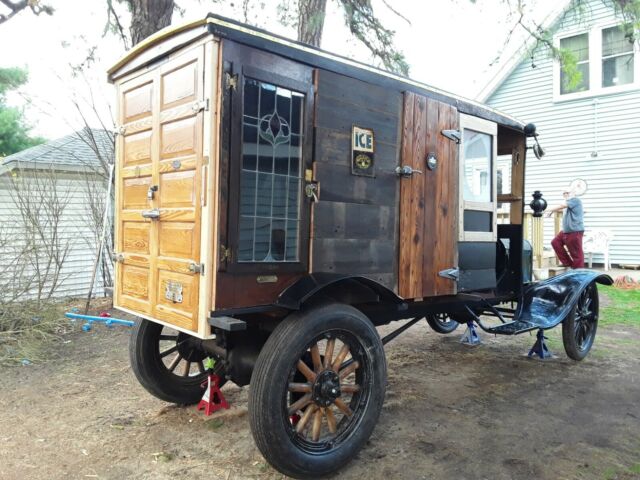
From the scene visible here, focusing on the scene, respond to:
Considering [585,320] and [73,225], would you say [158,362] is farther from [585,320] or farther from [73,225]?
[73,225]

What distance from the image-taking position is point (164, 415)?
384 centimetres

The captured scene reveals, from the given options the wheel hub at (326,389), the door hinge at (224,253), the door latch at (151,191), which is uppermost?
the door latch at (151,191)

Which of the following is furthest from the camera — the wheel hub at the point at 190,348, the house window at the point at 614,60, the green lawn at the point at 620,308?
the house window at the point at 614,60

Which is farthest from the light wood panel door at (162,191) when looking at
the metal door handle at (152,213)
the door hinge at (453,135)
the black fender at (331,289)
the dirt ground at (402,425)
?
the door hinge at (453,135)

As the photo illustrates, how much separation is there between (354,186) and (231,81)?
3.54ft

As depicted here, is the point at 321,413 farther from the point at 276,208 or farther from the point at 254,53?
the point at 254,53

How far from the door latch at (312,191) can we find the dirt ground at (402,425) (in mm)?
1645

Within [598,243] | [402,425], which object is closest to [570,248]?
[598,243]

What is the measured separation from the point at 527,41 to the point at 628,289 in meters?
5.20

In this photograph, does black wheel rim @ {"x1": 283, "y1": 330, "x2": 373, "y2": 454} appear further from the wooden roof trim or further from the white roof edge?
the white roof edge

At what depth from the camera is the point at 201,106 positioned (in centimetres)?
278

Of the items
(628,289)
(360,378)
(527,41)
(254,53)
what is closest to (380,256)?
(360,378)

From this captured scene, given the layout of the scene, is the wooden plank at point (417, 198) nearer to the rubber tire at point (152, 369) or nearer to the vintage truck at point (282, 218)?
the vintage truck at point (282, 218)

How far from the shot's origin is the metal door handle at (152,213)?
3221mm
